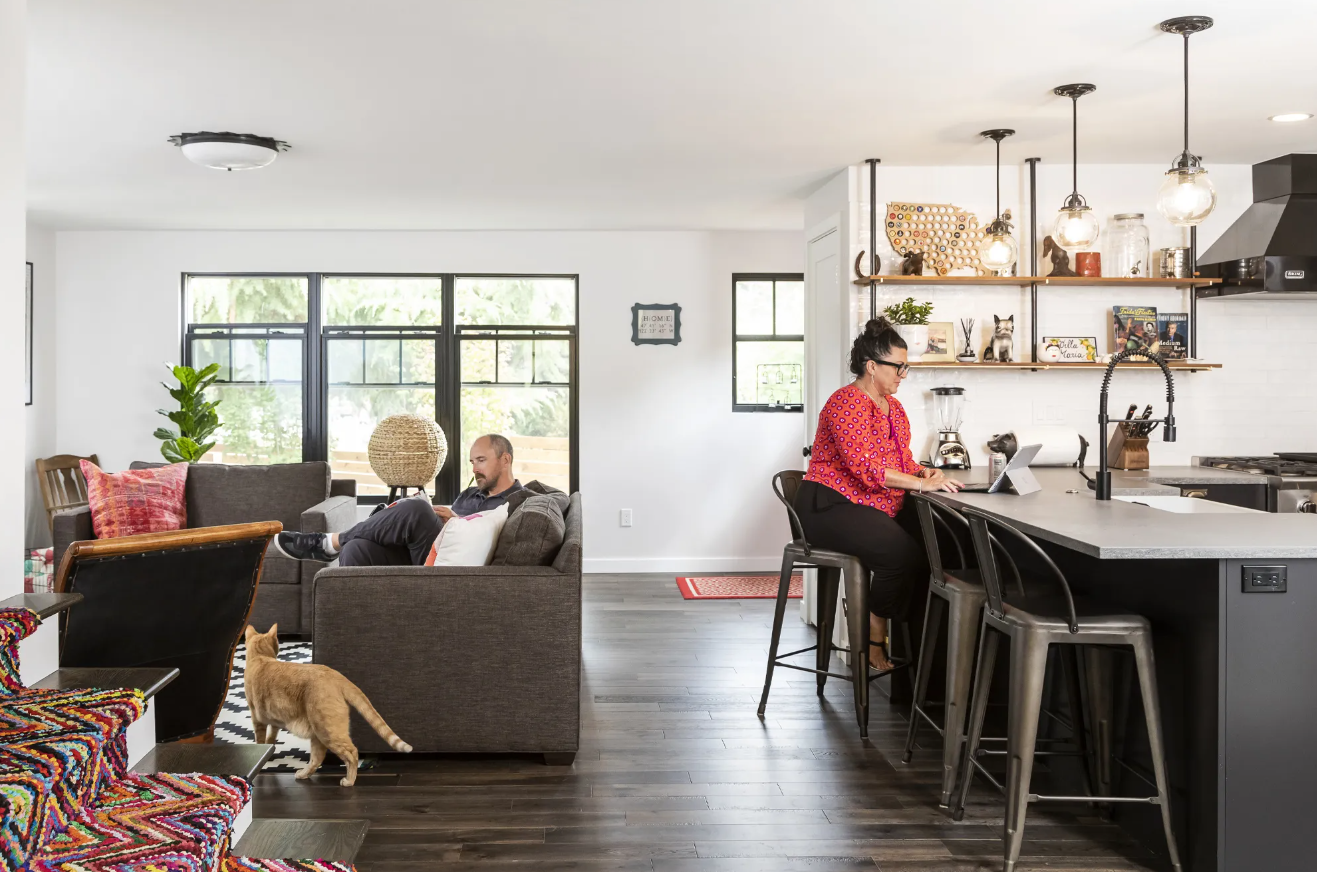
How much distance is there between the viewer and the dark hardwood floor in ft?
8.81

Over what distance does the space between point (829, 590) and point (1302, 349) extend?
2.94 meters

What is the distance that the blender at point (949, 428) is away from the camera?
477 centimetres

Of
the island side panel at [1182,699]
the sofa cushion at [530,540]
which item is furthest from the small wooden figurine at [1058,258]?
the sofa cushion at [530,540]

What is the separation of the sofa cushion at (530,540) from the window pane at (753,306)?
12.9ft

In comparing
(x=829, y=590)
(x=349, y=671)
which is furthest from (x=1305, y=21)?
(x=349, y=671)

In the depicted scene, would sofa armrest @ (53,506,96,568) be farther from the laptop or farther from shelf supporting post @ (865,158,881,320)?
the laptop

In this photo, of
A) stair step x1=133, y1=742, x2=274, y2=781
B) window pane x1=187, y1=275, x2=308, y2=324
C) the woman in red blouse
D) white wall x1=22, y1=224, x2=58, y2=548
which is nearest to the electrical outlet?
the woman in red blouse

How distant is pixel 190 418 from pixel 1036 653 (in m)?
5.78

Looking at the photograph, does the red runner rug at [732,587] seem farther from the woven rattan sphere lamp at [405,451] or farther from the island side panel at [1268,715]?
the island side panel at [1268,715]

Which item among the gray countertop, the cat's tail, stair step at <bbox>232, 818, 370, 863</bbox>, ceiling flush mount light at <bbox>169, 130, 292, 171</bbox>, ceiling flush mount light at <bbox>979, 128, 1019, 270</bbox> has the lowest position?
stair step at <bbox>232, 818, 370, 863</bbox>

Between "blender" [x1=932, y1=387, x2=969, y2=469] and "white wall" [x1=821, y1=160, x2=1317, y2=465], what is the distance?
64mm

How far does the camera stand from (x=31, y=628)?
6.95 feet

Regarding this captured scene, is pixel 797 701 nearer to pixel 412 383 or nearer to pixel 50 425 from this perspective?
pixel 412 383

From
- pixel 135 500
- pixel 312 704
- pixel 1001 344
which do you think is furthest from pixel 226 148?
pixel 1001 344
